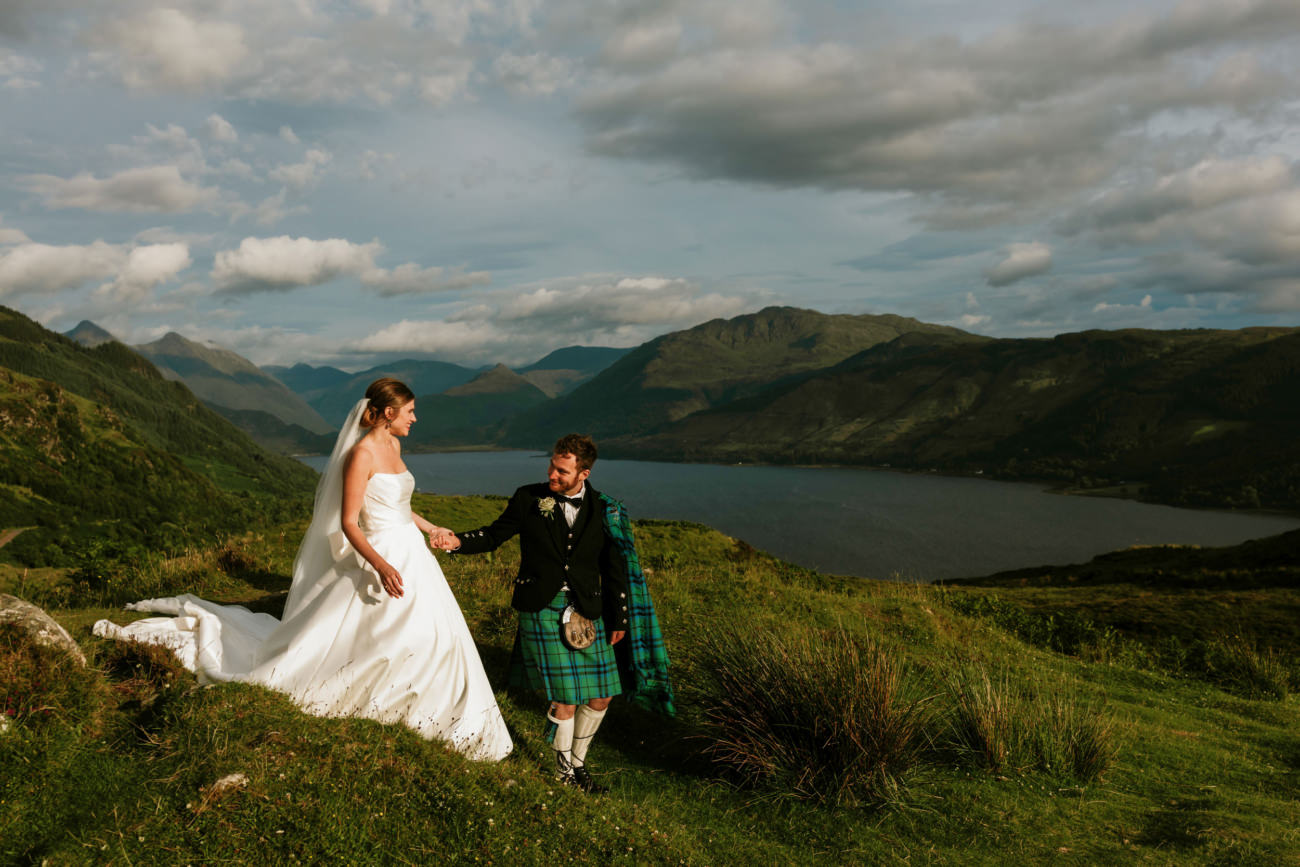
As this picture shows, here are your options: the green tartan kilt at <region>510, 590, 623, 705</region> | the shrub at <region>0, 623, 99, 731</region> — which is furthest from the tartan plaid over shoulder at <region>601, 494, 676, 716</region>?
the shrub at <region>0, 623, 99, 731</region>

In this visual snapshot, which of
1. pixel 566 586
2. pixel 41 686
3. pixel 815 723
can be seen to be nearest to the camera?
pixel 41 686

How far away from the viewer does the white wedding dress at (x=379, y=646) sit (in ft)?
19.2

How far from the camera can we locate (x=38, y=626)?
5688 mm

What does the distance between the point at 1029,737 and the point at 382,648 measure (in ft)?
19.8

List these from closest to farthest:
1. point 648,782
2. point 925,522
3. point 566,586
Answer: point 566,586, point 648,782, point 925,522

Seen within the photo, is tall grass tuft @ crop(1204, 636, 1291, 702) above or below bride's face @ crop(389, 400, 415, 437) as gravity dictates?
below

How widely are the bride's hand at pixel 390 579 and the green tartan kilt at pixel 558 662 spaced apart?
3.26 ft

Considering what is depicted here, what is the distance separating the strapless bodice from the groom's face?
122 cm

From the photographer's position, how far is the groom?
19.0 feet

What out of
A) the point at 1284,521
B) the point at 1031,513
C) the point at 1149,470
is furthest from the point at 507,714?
the point at 1149,470

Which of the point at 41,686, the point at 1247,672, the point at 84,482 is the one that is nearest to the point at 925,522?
the point at 1247,672

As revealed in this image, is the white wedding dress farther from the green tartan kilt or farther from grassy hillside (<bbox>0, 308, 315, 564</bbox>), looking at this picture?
grassy hillside (<bbox>0, 308, 315, 564</bbox>)

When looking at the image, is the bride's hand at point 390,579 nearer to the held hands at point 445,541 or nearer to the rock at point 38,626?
the held hands at point 445,541

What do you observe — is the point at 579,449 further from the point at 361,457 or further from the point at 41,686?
the point at 41,686
